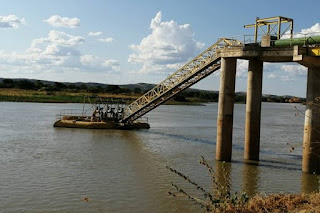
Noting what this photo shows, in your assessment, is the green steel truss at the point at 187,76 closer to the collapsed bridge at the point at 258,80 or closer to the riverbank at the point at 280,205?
the collapsed bridge at the point at 258,80

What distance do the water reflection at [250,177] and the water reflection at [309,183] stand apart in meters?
2.09

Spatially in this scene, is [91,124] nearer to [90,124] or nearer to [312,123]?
[90,124]

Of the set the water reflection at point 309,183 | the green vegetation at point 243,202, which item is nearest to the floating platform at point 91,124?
the water reflection at point 309,183

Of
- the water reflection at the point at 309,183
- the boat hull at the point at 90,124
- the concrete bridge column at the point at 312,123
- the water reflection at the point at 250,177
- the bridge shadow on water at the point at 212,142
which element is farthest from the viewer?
the boat hull at the point at 90,124

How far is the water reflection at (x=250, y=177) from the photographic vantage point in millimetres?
17275

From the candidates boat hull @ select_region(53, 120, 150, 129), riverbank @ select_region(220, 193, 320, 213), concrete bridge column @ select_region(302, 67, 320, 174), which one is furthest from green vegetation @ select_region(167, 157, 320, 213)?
boat hull @ select_region(53, 120, 150, 129)

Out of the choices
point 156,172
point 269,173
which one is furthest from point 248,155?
point 156,172

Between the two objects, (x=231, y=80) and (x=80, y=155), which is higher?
(x=231, y=80)

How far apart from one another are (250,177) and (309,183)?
2.74m

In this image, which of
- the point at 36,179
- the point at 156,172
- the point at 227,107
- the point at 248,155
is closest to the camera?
the point at 36,179

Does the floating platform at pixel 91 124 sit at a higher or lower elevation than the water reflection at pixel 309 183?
higher

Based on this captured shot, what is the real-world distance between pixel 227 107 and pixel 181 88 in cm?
1023

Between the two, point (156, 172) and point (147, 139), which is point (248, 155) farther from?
point (147, 139)

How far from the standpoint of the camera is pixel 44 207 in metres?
13.8
